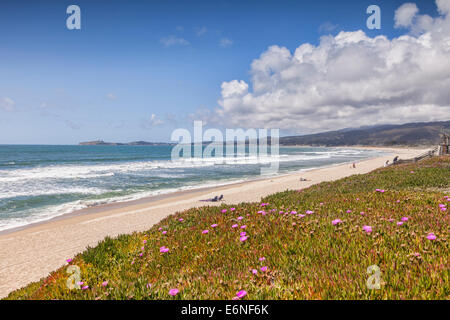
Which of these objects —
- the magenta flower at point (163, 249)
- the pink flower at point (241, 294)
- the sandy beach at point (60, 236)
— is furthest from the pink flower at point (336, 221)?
the sandy beach at point (60, 236)

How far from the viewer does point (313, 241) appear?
4.11 metres

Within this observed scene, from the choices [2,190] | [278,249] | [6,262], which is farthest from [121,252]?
[2,190]

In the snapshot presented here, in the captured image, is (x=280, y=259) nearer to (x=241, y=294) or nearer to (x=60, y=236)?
(x=241, y=294)

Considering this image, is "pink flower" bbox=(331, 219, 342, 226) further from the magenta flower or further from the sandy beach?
the sandy beach

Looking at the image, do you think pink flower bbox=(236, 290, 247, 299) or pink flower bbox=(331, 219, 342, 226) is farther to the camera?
pink flower bbox=(331, 219, 342, 226)

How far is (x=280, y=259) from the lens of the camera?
3660 mm

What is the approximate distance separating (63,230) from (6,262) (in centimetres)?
403

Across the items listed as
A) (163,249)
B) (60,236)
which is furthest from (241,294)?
(60,236)

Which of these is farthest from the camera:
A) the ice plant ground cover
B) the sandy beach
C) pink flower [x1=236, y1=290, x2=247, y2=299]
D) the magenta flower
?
the sandy beach

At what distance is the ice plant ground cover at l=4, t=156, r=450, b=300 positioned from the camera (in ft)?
8.95

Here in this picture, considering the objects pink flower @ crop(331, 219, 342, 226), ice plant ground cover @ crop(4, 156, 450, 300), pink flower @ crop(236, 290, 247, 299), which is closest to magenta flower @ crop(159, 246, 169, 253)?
ice plant ground cover @ crop(4, 156, 450, 300)

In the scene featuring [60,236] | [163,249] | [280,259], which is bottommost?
[60,236]

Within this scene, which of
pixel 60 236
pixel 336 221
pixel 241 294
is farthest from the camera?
pixel 60 236
